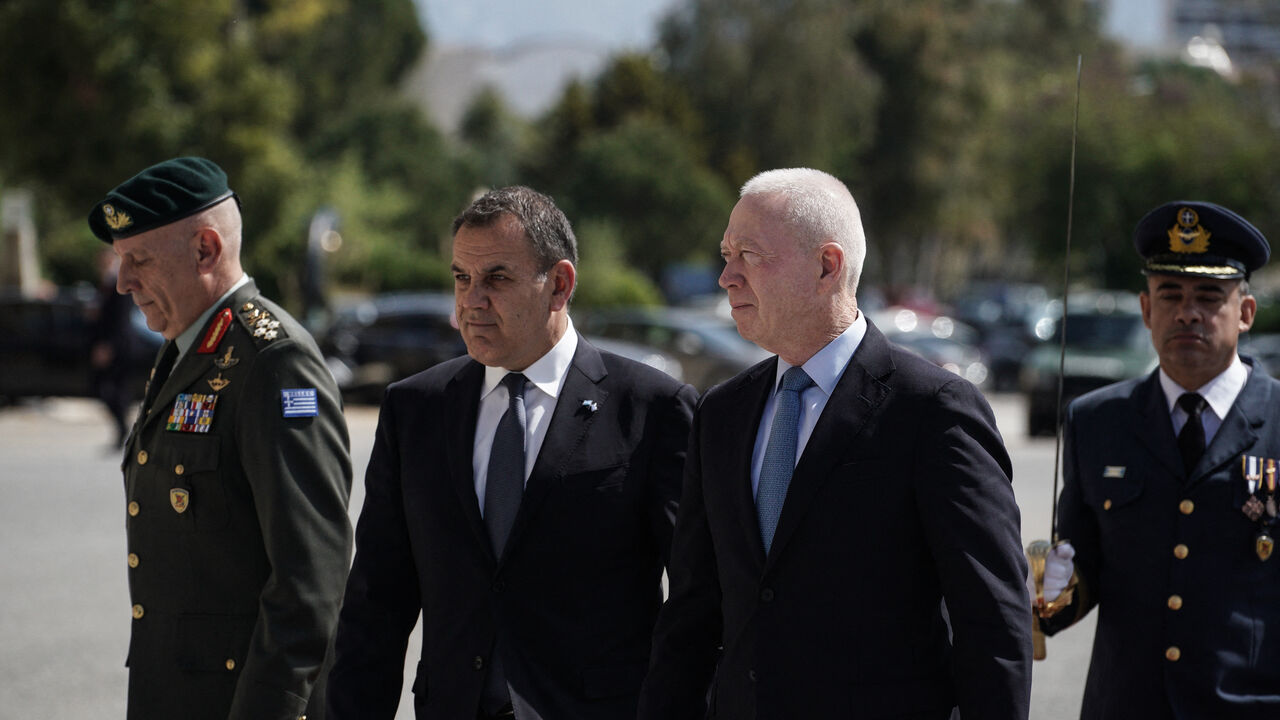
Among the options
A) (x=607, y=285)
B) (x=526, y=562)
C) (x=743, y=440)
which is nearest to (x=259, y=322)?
(x=526, y=562)

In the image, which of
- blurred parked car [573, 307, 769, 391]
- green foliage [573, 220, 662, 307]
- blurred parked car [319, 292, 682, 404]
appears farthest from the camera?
green foliage [573, 220, 662, 307]

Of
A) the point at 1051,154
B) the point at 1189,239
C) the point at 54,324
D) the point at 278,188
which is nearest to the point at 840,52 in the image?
the point at 1051,154

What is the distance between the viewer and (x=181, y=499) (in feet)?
11.0

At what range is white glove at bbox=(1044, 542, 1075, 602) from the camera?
138 inches

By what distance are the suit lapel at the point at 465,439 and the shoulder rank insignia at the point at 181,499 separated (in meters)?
0.61

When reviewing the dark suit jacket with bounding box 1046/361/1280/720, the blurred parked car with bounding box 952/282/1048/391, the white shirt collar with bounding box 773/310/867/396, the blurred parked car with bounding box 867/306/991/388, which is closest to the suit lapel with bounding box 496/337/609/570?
the white shirt collar with bounding box 773/310/867/396

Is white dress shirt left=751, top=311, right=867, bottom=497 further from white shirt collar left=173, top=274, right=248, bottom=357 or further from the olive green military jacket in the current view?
white shirt collar left=173, top=274, right=248, bottom=357

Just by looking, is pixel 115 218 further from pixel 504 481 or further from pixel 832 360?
pixel 832 360

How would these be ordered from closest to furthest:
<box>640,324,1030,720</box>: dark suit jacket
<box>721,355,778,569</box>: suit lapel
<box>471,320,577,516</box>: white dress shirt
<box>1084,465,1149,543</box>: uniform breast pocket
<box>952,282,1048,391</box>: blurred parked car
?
<box>640,324,1030,720</box>: dark suit jacket < <box>721,355,778,569</box>: suit lapel < <box>471,320,577,516</box>: white dress shirt < <box>1084,465,1149,543</box>: uniform breast pocket < <box>952,282,1048,391</box>: blurred parked car

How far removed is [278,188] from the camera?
88.0 ft

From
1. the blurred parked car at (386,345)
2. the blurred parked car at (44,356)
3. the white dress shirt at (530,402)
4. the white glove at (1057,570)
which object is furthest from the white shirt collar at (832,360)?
the blurred parked car at (386,345)

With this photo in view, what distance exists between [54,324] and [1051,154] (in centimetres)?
2777

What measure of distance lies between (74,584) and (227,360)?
6.15m

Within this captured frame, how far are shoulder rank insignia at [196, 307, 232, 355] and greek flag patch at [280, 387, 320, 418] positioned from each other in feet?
0.89
